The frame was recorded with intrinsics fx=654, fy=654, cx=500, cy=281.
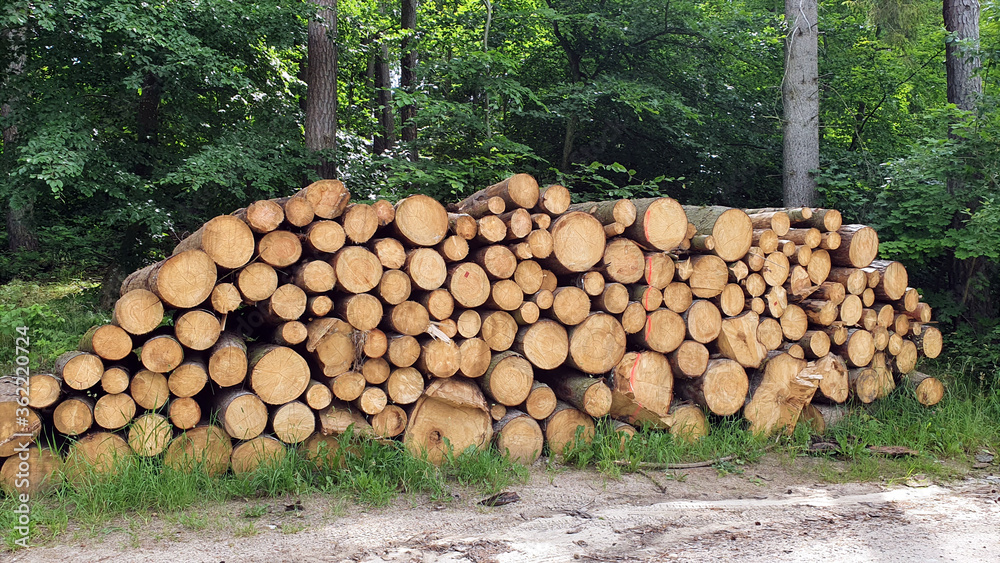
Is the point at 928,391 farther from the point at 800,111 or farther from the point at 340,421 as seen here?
the point at 340,421

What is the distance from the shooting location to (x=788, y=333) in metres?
5.16

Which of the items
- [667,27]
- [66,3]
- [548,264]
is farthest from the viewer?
[667,27]

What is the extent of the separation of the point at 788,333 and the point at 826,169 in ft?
11.2

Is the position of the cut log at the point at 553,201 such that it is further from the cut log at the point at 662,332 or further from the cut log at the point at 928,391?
the cut log at the point at 928,391

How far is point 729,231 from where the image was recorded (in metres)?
4.93

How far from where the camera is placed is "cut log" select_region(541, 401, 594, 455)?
4.52 metres

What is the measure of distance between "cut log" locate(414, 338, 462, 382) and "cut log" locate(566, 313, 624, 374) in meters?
0.84

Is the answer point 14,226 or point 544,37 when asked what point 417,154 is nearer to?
point 544,37

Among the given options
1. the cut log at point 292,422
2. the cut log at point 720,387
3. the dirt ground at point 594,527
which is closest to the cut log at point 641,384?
the cut log at point 720,387

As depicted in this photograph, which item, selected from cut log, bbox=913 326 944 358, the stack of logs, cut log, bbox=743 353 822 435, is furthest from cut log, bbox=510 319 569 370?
cut log, bbox=913 326 944 358

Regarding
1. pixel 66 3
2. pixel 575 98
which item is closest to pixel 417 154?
pixel 575 98

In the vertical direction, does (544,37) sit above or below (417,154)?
above

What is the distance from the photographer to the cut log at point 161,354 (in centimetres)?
360

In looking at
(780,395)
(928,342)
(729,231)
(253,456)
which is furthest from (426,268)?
(928,342)
